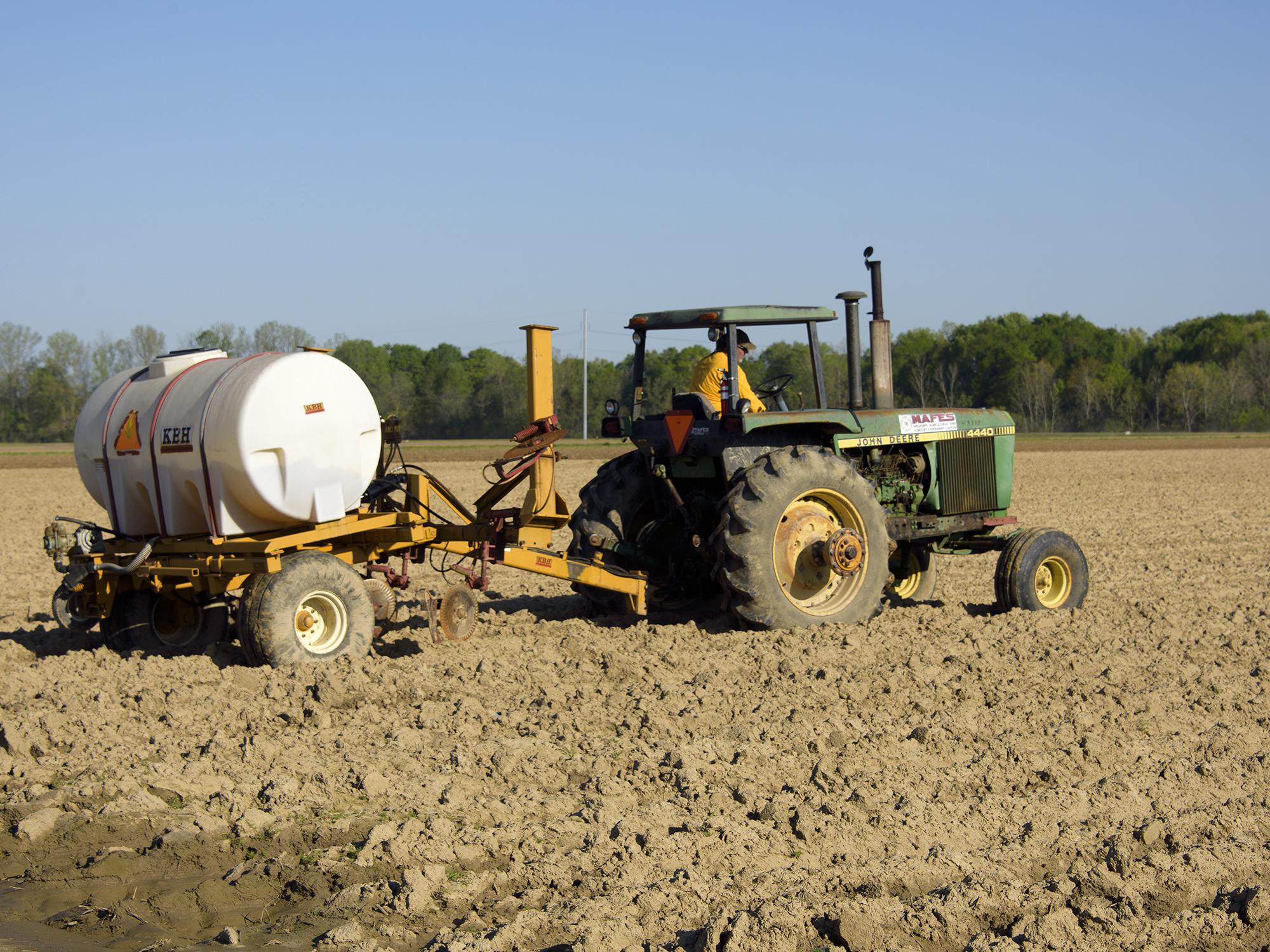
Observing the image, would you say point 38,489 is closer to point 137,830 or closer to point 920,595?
point 920,595

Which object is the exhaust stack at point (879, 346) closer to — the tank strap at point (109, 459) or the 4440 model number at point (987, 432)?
the 4440 model number at point (987, 432)

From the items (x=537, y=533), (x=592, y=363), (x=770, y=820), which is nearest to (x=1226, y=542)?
(x=537, y=533)

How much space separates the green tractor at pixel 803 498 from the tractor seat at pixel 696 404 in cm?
1

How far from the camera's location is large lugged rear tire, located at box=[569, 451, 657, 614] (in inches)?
323

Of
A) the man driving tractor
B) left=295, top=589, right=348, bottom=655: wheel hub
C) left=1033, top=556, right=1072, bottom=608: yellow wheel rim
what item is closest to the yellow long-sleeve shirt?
the man driving tractor

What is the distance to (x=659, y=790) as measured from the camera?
16.1 ft

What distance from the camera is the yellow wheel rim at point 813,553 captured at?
7652mm

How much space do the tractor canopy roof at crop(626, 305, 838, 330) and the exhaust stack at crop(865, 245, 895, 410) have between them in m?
0.48

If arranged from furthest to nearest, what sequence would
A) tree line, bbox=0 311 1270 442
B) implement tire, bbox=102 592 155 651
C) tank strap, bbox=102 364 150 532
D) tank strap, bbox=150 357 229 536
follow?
tree line, bbox=0 311 1270 442 → implement tire, bbox=102 592 155 651 → tank strap, bbox=102 364 150 532 → tank strap, bbox=150 357 229 536

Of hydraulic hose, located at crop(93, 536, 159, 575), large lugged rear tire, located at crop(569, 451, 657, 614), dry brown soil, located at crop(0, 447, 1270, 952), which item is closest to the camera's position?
dry brown soil, located at crop(0, 447, 1270, 952)

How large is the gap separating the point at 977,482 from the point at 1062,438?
4312cm

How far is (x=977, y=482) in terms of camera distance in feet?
29.5

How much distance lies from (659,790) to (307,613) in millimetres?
2789

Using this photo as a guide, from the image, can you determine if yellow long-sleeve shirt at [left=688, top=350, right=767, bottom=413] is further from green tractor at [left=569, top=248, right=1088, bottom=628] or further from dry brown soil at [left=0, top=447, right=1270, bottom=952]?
dry brown soil at [left=0, top=447, right=1270, bottom=952]
